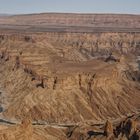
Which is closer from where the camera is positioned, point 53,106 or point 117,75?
point 53,106

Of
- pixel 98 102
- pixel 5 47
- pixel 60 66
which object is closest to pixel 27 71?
pixel 60 66

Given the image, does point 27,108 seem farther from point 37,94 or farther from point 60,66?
point 60,66

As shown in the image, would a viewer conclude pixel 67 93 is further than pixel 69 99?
Yes

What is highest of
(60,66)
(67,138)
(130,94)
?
(60,66)

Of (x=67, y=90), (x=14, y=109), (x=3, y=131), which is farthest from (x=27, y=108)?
(x=3, y=131)

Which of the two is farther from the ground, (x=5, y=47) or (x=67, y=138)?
(x=5, y=47)

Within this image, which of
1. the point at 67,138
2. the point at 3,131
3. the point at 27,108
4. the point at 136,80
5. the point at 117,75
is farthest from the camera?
the point at 136,80

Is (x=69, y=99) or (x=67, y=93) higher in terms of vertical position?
(x=67, y=93)

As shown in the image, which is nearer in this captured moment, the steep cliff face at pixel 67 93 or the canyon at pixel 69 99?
the canyon at pixel 69 99

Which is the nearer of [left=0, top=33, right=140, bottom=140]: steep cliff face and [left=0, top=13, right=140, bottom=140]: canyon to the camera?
[left=0, top=13, right=140, bottom=140]: canyon

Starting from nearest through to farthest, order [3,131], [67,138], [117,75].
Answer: [3,131] < [67,138] < [117,75]
